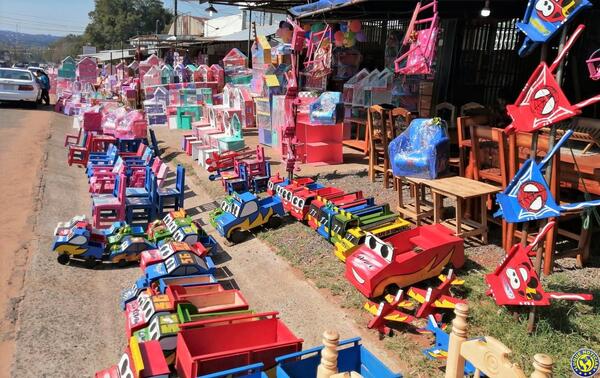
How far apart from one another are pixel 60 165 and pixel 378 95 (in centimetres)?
749

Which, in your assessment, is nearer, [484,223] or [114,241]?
[484,223]

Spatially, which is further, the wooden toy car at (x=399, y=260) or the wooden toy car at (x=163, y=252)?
the wooden toy car at (x=163, y=252)

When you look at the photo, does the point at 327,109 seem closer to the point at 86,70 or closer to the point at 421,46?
the point at 421,46

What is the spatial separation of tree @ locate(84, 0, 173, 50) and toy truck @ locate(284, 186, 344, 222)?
3485 inches

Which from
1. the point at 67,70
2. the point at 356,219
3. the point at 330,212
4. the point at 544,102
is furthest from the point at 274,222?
the point at 67,70

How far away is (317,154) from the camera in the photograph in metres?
10.3

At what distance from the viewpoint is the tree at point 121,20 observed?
3487 inches

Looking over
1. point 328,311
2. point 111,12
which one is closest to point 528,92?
point 328,311

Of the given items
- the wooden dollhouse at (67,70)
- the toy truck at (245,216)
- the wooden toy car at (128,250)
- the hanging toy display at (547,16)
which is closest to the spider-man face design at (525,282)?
the hanging toy display at (547,16)

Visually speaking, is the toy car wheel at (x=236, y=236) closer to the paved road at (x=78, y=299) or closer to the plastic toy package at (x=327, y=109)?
the paved road at (x=78, y=299)

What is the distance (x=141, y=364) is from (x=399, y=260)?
8.71 feet

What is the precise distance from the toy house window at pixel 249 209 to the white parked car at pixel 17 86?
1774 cm

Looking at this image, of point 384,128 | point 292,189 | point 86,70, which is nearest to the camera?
point 292,189

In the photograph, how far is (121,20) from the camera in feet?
291
